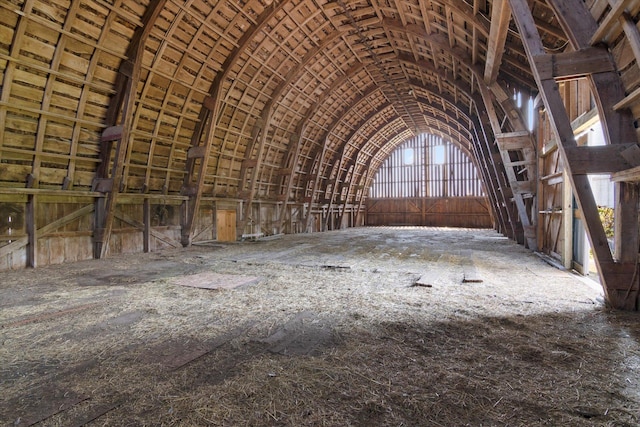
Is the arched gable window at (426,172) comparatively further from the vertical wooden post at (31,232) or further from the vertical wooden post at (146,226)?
the vertical wooden post at (31,232)

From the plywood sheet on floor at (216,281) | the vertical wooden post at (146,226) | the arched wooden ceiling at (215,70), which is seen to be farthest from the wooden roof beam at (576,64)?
the vertical wooden post at (146,226)

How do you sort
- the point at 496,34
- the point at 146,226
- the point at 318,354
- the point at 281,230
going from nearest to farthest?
the point at 318,354 → the point at 496,34 → the point at 146,226 → the point at 281,230

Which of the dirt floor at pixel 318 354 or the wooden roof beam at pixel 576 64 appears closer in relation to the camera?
the dirt floor at pixel 318 354

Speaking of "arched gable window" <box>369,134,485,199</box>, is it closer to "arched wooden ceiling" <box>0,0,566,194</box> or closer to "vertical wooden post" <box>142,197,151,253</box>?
"arched wooden ceiling" <box>0,0,566,194</box>

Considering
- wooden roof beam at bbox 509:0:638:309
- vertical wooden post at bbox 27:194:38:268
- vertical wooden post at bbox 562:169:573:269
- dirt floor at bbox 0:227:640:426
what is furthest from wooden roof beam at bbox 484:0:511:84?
vertical wooden post at bbox 27:194:38:268

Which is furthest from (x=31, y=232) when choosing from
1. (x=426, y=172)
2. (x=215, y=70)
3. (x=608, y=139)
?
(x=426, y=172)

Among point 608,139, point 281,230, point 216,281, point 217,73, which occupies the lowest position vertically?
point 216,281

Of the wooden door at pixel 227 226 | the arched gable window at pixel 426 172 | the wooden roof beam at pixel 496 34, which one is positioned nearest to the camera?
the wooden roof beam at pixel 496 34

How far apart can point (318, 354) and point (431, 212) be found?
27.6m

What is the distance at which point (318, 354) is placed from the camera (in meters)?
3.04

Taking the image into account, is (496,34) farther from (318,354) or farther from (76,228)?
(76,228)

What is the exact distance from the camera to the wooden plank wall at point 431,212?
26953 mm

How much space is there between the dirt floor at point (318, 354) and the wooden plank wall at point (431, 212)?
22.8 metres

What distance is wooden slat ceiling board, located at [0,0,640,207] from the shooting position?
7.36m
